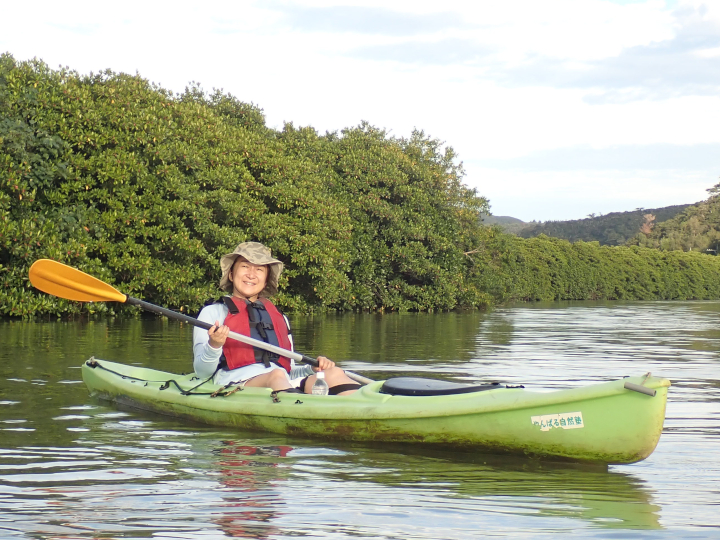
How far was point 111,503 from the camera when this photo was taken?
4105mm

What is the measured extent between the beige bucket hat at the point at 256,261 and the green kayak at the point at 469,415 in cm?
81

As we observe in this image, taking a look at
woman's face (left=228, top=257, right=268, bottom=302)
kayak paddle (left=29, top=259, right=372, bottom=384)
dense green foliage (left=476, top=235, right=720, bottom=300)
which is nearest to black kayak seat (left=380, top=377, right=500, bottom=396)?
woman's face (left=228, top=257, right=268, bottom=302)

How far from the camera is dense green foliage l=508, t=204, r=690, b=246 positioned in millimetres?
138500

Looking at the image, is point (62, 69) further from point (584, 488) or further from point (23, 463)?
point (584, 488)

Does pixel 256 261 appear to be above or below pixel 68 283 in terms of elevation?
above

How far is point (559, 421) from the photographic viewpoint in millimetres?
5059

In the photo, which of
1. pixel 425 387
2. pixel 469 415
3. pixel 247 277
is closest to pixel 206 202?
pixel 247 277

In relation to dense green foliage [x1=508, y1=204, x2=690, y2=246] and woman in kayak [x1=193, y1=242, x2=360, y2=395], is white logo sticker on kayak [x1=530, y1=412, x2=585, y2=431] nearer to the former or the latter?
woman in kayak [x1=193, y1=242, x2=360, y2=395]

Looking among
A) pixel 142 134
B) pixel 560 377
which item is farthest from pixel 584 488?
pixel 142 134

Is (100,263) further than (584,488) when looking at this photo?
Yes

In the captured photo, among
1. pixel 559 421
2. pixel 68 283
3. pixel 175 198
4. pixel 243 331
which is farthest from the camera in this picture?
pixel 175 198

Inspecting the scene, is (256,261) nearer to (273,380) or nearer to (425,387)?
(273,380)

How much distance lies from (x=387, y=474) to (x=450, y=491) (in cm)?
53

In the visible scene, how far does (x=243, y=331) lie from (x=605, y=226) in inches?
5599
